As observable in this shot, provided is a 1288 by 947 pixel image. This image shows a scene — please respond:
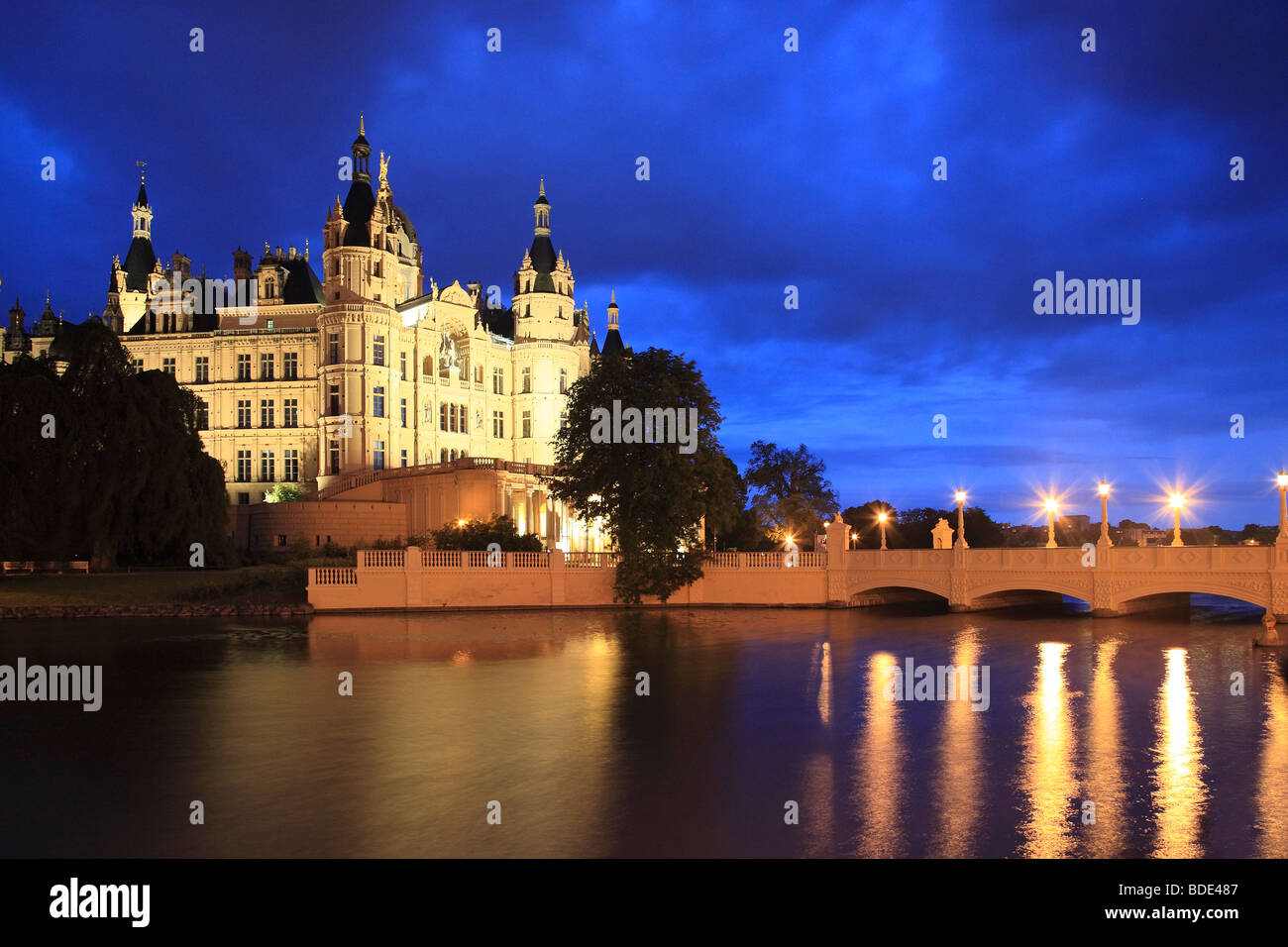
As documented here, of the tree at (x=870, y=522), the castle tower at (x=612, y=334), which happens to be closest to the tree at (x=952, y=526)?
the tree at (x=870, y=522)

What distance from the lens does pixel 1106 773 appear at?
49.9ft

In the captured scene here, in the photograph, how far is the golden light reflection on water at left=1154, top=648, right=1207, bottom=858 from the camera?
12.0m

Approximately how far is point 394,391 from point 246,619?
110 feet

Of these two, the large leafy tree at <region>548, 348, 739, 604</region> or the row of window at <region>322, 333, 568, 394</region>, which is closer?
the large leafy tree at <region>548, 348, 739, 604</region>

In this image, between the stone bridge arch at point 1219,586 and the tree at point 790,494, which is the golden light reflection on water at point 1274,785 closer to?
the stone bridge arch at point 1219,586

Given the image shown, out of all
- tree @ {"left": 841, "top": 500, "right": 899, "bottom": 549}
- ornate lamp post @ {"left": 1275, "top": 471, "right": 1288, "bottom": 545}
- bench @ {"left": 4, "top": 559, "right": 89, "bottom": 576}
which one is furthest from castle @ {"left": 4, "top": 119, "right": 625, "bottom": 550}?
ornate lamp post @ {"left": 1275, "top": 471, "right": 1288, "bottom": 545}

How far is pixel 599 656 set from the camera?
2858cm

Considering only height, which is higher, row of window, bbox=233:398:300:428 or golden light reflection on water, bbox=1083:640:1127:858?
row of window, bbox=233:398:300:428

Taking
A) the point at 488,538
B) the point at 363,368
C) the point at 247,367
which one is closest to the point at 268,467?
the point at 247,367

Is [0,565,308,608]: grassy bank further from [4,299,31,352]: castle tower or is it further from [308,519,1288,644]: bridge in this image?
[4,299,31,352]: castle tower

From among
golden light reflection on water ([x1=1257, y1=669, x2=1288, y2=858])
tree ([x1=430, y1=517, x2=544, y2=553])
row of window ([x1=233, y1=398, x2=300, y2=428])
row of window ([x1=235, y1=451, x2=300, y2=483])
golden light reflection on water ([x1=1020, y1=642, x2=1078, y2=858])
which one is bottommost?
golden light reflection on water ([x1=1257, y1=669, x2=1288, y2=858])

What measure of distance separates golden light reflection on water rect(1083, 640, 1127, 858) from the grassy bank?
33.0m

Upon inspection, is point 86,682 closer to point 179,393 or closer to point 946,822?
point 946,822
